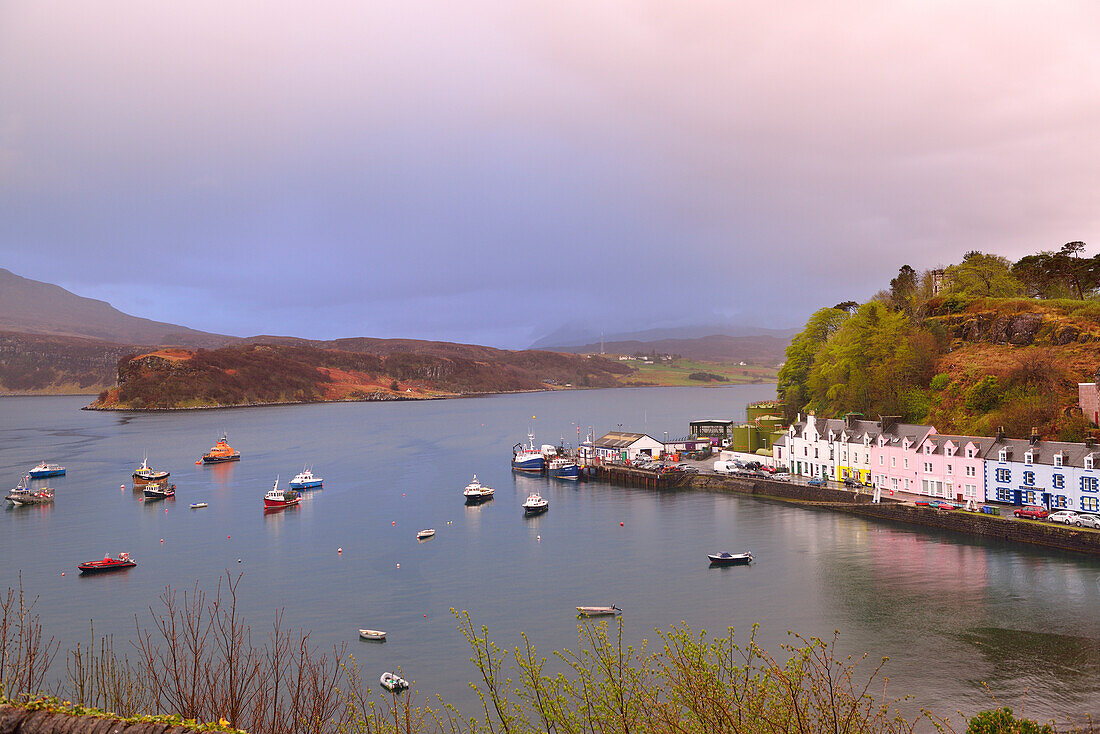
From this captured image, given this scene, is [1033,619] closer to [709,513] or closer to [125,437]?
[709,513]

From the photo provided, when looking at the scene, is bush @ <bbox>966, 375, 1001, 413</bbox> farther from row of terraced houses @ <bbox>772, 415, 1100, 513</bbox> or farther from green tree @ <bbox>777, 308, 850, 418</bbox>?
green tree @ <bbox>777, 308, 850, 418</bbox>

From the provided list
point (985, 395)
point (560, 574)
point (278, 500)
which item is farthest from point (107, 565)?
point (985, 395)

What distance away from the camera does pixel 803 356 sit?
79.6 m

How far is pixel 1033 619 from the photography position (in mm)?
28203

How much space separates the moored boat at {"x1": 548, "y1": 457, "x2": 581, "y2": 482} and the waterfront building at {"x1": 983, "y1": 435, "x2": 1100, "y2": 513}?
3718cm

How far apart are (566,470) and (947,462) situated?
3574 centimetres

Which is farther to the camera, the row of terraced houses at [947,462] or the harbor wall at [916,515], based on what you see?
the row of terraced houses at [947,462]

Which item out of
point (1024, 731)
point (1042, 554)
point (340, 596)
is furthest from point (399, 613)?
point (1042, 554)

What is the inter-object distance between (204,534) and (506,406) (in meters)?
149

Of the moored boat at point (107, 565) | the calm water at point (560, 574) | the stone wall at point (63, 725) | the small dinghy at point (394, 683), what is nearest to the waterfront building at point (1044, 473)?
the calm water at point (560, 574)

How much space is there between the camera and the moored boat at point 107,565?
3847cm

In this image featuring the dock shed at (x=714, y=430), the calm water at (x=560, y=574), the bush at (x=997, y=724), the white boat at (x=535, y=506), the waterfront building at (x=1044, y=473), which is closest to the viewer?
the bush at (x=997, y=724)

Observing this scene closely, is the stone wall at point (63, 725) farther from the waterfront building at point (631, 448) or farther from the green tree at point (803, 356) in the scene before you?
the green tree at point (803, 356)

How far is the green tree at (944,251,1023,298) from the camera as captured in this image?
72.9 meters
